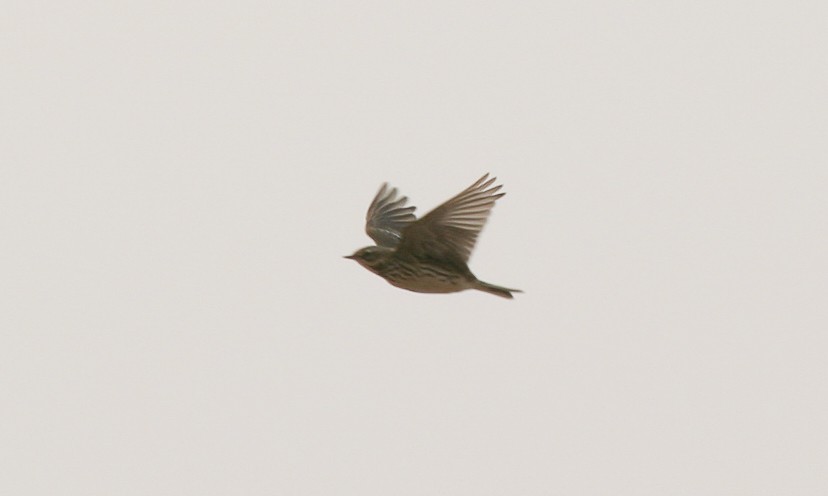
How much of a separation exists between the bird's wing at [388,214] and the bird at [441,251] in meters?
1.08

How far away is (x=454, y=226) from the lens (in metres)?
8.01

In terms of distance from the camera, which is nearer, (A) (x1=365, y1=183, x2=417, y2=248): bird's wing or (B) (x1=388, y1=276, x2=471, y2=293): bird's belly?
(B) (x1=388, y1=276, x2=471, y2=293): bird's belly

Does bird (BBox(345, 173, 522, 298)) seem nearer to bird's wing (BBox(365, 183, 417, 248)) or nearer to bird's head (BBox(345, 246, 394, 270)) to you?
bird's head (BBox(345, 246, 394, 270))

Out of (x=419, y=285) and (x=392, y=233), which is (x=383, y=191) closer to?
(x=392, y=233)

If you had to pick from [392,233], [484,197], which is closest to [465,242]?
[484,197]

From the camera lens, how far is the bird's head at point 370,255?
823cm

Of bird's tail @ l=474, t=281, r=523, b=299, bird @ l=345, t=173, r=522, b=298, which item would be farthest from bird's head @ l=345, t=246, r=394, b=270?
bird's tail @ l=474, t=281, r=523, b=299

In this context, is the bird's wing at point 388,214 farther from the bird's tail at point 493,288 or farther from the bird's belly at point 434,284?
the bird's tail at point 493,288

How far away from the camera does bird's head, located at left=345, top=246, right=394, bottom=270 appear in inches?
324

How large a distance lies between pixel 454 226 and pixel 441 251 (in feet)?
0.72

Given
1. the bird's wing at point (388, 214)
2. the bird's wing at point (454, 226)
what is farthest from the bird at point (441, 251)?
the bird's wing at point (388, 214)

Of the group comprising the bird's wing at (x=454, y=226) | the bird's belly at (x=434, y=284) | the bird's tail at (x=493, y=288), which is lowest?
the bird's belly at (x=434, y=284)

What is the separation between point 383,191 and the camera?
32.0 feet

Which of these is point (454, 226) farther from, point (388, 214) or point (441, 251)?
point (388, 214)
